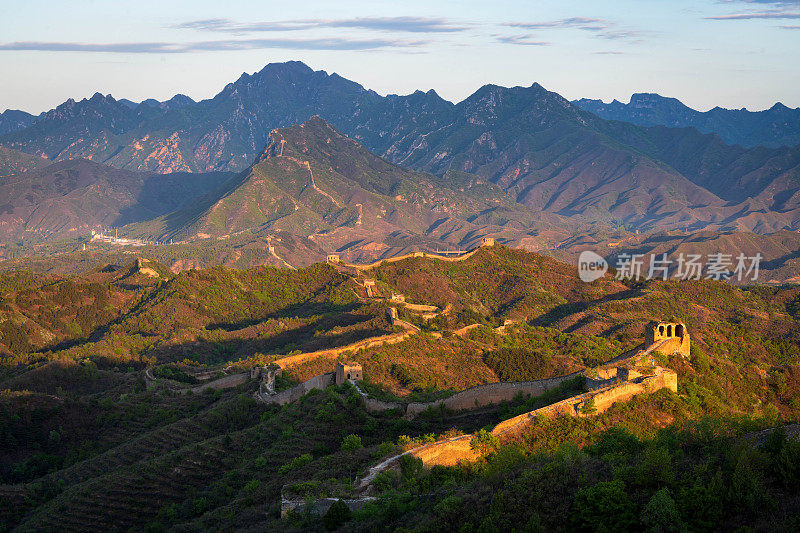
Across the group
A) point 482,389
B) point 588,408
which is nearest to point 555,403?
point 588,408

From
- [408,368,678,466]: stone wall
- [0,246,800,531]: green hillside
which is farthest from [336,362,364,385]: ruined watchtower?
[408,368,678,466]: stone wall

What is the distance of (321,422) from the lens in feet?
179

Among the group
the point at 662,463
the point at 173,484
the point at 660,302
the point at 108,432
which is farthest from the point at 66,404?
the point at 660,302

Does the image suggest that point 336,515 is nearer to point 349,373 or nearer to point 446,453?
point 446,453

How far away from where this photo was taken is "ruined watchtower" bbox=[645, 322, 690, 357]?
51.2 m

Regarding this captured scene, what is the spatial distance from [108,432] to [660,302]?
272ft

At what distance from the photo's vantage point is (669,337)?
5231 cm

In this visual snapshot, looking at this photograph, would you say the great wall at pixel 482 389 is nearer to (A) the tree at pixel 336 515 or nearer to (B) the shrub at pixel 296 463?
(A) the tree at pixel 336 515

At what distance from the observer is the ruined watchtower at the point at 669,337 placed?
51188 millimetres

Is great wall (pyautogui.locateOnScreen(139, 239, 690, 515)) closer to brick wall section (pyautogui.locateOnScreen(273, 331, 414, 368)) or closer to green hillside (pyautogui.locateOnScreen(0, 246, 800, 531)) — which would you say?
brick wall section (pyautogui.locateOnScreen(273, 331, 414, 368))

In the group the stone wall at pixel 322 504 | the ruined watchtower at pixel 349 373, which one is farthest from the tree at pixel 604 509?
the ruined watchtower at pixel 349 373

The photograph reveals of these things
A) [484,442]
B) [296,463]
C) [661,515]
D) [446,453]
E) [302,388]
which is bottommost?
[302,388]

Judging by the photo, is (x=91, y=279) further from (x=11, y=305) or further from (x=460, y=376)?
(x=460, y=376)

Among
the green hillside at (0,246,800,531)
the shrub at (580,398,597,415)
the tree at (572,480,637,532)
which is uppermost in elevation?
the tree at (572,480,637,532)
